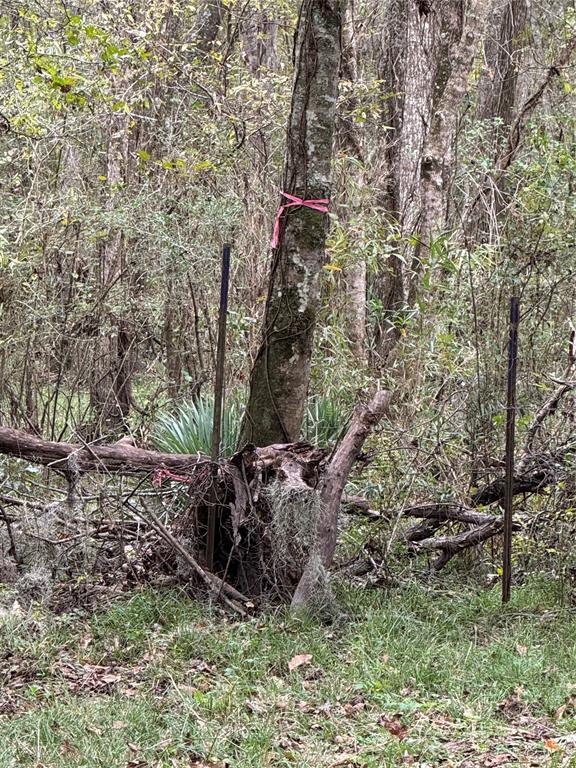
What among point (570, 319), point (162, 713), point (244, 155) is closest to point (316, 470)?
point (162, 713)

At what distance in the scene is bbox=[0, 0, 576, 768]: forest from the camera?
4.54 m

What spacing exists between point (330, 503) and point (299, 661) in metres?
1.14

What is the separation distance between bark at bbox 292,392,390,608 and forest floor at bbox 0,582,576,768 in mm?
220

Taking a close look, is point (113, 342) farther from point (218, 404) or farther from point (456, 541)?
point (456, 541)

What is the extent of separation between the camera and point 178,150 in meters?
10.3

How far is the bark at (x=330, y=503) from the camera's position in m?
5.56

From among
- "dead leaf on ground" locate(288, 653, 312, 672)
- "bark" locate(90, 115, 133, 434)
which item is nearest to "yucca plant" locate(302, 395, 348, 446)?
"dead leaf on ground" locate(288, 653, 312, 672)

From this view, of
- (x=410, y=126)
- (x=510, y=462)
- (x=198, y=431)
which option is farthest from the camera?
(x=410, y=126)

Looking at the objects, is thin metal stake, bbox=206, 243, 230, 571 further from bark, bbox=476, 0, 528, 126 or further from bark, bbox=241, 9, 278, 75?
bark, bbox=476, 0, 528, 126

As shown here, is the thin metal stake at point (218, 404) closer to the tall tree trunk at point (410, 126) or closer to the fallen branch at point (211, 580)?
the fallen branch at point (211, 580)

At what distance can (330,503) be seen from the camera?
5812mm

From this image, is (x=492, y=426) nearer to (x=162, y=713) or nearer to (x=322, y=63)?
(x=322, y=63)

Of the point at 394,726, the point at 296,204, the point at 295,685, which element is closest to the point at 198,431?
the point at 296,204

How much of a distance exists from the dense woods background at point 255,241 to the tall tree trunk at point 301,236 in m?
0.05
